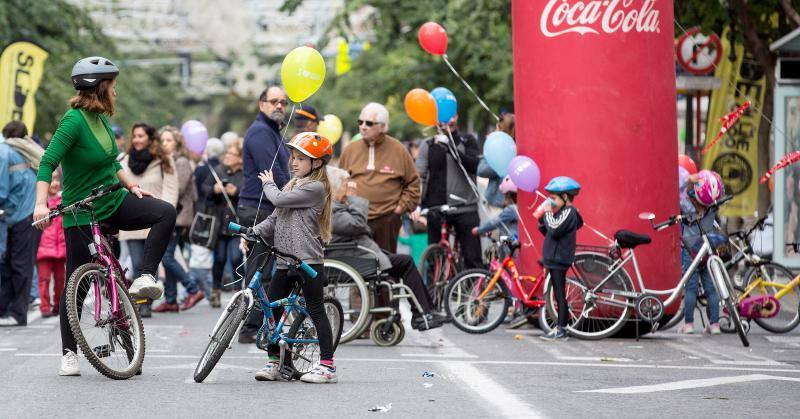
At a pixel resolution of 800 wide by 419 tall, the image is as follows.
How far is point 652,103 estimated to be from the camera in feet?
46.5

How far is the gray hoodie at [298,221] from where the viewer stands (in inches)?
403

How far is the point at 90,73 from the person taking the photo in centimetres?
1002

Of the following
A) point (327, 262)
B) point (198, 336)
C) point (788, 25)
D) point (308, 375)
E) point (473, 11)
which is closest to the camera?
point (308, 375)

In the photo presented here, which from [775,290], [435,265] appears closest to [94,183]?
[435,265]

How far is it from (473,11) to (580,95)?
573 inches

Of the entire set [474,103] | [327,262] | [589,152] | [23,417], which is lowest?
[23,417]

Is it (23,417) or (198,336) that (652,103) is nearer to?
(198,336)

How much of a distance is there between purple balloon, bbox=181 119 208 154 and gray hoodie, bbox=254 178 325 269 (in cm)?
879

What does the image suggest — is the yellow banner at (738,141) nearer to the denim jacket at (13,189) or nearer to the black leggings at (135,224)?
the denim jacket at (13,189)

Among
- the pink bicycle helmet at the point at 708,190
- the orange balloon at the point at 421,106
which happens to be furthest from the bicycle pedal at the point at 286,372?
the orange balloon at the point at 421,106

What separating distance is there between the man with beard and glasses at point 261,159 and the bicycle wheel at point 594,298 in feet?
8.75

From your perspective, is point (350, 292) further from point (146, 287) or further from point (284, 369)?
point (146, 287)

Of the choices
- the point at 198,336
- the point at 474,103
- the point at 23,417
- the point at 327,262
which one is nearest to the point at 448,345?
the point at 327,262

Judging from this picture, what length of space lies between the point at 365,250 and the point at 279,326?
2843 millimetres
